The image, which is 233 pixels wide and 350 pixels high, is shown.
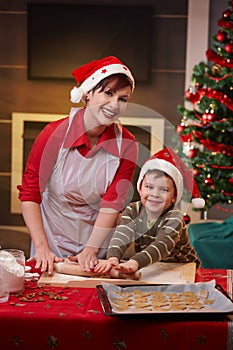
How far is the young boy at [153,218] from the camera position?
1.79 meters

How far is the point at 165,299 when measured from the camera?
1.50 m

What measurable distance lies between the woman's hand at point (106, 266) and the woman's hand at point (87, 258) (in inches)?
0.8

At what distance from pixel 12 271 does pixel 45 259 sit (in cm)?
26

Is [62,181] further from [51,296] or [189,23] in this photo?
[189,23]

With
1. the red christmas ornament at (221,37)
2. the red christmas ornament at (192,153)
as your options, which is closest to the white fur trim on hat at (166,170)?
the red christmas ornament at (192,153)

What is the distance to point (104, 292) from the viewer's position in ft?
5.11

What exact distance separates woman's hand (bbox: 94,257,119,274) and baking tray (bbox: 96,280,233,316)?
14cm

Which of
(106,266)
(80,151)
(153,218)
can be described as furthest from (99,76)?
(106,266)

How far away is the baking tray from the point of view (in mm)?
1411

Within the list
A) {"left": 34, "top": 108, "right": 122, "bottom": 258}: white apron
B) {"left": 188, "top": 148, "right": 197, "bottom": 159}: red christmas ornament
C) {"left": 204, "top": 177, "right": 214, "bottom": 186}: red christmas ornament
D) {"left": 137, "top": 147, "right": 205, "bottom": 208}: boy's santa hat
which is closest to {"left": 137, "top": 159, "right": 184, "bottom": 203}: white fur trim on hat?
{"left": 137, "top": 147, "right": 205, "bottom": 208}: boy's santa hat

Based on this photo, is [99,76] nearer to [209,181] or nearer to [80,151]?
[80,151]

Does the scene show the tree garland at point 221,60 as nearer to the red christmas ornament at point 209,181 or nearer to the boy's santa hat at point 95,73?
the red christmas ornament at point 209,181

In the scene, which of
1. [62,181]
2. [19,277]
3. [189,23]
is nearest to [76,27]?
[189,23]

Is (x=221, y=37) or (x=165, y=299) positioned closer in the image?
(x=165, y=299)
